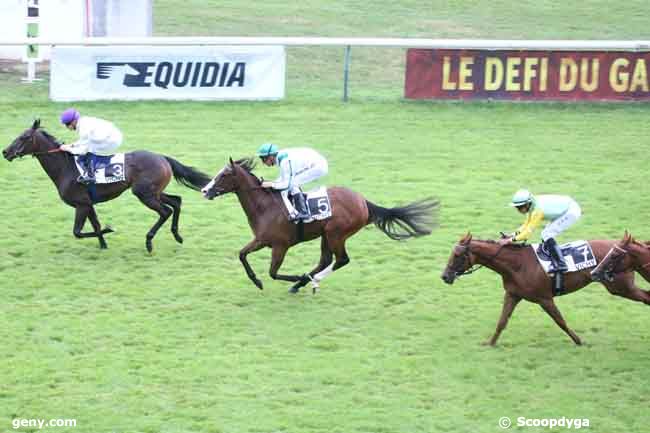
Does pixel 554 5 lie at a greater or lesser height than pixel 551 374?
greater

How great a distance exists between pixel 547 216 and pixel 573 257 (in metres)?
0.43

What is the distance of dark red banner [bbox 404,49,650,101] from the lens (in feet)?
65.9

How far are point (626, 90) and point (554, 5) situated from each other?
31.1 feet

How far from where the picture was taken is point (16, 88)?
2070 centimetres

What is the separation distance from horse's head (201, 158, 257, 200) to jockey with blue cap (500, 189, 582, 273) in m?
2.81

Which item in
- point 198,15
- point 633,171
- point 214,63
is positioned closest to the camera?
point 633,171

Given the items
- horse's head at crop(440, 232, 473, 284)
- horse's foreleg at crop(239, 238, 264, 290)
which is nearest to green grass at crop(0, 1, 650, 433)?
horse's foreleg at crop(239, 238, 264, 290)

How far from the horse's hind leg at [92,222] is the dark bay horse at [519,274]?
15.0 ft

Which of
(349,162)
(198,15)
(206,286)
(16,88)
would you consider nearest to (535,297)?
(206,286)

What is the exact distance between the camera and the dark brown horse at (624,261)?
1033cm

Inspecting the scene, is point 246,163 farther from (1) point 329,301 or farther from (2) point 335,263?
(1) point 329,301

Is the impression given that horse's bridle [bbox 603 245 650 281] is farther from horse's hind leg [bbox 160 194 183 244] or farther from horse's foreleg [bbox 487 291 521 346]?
horse's hind leg [bbox 160 194 183 244]

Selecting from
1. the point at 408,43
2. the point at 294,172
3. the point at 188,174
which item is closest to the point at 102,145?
the point at 188,174

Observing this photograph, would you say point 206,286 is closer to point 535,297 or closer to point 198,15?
point 535,297
